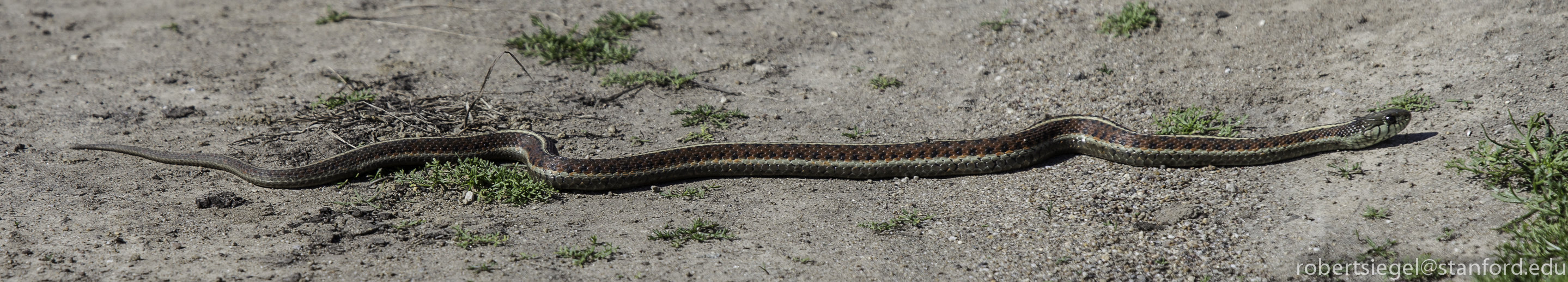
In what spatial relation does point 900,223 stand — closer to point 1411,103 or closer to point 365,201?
point 365,201

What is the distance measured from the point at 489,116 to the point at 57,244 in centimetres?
365

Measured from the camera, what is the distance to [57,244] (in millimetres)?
→ 5680

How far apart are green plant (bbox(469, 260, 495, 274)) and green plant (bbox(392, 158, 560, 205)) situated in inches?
54.9

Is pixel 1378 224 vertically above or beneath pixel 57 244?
above

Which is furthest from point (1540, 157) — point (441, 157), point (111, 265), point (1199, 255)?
point (111, 265)

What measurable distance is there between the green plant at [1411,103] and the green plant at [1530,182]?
69cm

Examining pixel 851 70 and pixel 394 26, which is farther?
pixel 394 26

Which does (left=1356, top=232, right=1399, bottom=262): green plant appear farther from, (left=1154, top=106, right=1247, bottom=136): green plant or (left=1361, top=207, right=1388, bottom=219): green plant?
(left=1154, top=106, right=1247, bottom=136): green plant

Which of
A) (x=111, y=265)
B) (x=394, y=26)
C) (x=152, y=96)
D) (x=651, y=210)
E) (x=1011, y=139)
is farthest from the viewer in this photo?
(x=394, y=26)

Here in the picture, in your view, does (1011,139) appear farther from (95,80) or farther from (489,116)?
(95,80)

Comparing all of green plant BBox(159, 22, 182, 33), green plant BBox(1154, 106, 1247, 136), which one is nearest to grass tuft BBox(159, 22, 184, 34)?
green plant BBox(159, 22, 182, 33)

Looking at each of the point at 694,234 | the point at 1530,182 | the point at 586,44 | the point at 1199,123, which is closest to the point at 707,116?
the point at 586,44

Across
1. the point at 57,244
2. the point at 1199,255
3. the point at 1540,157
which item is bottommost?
the point at 57,244

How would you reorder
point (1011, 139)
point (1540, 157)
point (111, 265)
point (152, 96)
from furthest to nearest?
1. point (152, 96)
2. point (1011, 139)
3. point (1540, 157)
4. point (111, 265)
